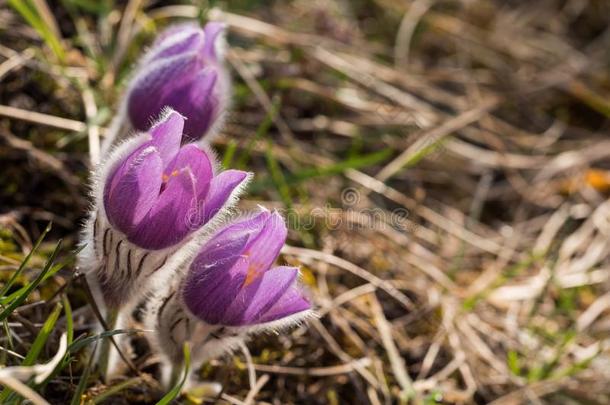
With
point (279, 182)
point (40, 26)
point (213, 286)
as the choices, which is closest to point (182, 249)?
point (213, 286)

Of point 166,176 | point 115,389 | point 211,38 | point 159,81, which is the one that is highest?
point 211,38

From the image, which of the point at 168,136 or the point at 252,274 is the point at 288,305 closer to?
the point at 252,274

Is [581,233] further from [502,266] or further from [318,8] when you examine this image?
[318,8]

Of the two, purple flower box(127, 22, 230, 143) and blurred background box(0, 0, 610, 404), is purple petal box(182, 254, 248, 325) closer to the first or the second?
blurred background box(0, 0, 610, 404)

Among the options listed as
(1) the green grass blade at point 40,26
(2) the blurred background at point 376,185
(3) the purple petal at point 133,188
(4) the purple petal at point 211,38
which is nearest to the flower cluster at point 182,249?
(3) the purple petal at point 133,188

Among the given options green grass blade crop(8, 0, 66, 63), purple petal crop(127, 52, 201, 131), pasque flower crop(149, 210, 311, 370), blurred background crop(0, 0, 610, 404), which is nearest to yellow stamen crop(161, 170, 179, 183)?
pasque flower crop(149, 210, 311, 370)

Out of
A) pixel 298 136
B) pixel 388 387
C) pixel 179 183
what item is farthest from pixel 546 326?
pixel 179 183
